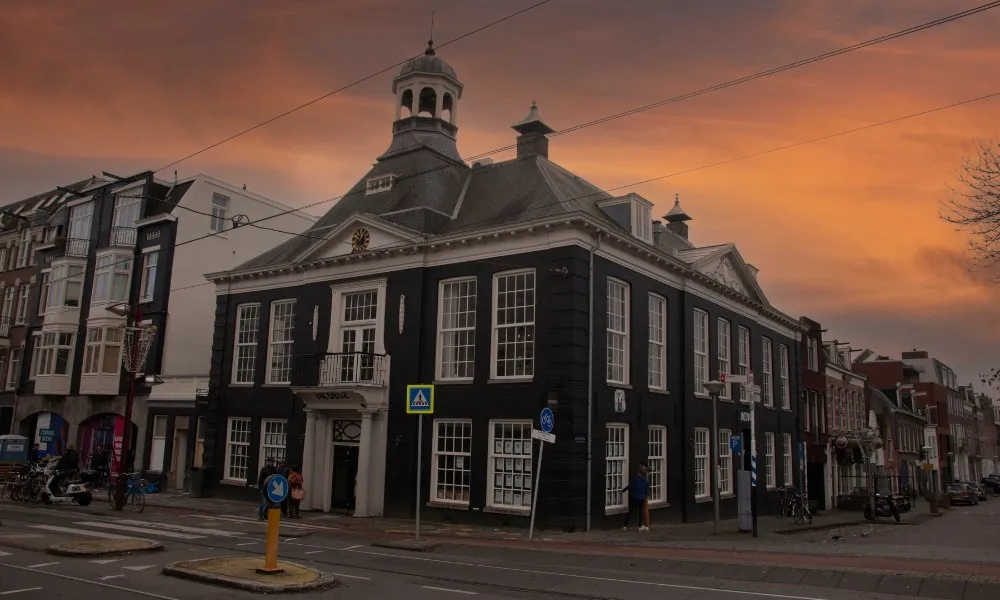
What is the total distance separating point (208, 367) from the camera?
118 ft

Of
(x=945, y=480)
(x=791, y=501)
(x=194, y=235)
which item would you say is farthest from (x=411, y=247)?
(x=945, y=480)

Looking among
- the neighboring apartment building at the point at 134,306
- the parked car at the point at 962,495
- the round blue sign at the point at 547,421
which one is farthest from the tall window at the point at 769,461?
the parked car at the point at 962,495

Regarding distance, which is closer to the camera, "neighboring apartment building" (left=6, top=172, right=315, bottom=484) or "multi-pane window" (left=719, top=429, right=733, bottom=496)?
"multi-pane window" (left=719, top=429, right=733, bottom=496)

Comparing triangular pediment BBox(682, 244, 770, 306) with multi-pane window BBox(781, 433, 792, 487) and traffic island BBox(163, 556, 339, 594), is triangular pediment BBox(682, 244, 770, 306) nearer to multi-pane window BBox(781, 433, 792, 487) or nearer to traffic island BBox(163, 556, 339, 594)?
multi-pane window BBox(781, 433, 792, 487)

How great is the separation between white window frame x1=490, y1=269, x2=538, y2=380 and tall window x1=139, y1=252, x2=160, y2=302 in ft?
68.0

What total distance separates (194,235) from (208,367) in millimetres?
6277

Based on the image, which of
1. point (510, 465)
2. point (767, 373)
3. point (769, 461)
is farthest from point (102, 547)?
point (767, 373)

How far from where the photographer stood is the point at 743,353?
106 feet

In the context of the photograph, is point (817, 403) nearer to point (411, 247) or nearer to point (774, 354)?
point (774, 354)

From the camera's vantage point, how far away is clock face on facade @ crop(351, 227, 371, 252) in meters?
25.3

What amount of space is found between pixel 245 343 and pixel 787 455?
81.4 ft

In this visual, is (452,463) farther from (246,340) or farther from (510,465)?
(246,340)

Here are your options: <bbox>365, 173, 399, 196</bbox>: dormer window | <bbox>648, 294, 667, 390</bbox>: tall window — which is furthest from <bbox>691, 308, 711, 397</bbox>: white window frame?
<bbox>365, 173, 399, 196</bbox>: dormer window

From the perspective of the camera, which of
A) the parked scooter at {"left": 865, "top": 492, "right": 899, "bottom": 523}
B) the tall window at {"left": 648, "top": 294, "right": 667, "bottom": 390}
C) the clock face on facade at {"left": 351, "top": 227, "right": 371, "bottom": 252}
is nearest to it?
the tall window at {"left": 648, "top": 294, "right": 667, "bottom": 390}
